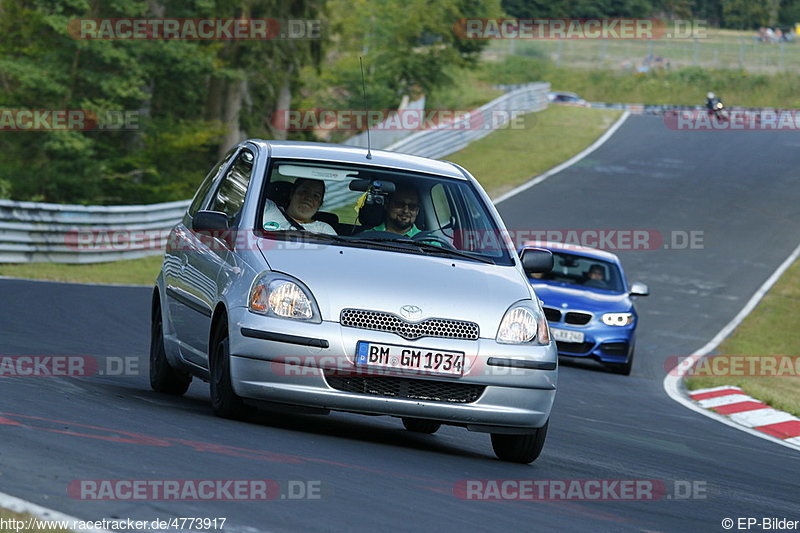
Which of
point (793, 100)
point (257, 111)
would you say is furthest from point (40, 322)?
point (793, 100)

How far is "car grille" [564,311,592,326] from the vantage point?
18.5 meters

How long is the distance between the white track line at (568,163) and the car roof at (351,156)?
26317 mm

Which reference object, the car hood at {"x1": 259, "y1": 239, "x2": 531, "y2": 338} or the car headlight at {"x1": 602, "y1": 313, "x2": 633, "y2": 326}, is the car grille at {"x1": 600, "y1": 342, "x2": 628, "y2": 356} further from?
the car hood at {"x1": 259, "y1": 239, "x2": 531, "y2": 338}

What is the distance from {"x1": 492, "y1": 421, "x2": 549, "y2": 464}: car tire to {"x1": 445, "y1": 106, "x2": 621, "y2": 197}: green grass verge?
1138 inches

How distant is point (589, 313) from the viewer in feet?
60.8

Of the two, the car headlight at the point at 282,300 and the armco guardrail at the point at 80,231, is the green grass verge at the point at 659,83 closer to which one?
the armco guardrail at the point at 80,231

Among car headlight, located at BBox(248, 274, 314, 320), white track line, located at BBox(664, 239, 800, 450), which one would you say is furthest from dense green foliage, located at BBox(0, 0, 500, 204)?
car headlight, located at BBox(248, 274, 314, 320)

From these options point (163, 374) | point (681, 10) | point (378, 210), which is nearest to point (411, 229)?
point (378, 210)

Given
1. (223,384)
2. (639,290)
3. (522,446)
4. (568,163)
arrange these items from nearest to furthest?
(223,384)
(522,446)
(639,290)
(568,163)

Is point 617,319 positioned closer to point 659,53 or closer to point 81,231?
point 81,231

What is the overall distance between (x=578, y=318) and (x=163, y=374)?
9534 mm

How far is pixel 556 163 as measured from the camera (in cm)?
4316

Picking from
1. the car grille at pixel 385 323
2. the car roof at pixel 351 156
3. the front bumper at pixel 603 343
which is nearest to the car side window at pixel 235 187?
the car roof at pixel 351 156

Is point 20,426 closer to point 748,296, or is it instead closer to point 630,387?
point 630,387
